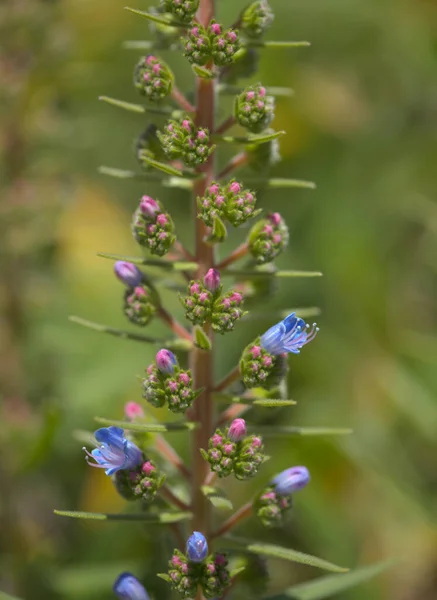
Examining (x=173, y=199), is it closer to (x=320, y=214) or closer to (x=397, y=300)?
(x=320, y=214)

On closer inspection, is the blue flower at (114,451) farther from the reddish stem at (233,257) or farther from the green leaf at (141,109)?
the green leaf at (141,109)

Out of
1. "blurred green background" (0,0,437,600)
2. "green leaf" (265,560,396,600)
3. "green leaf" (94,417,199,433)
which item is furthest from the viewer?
"blurred green background" (0,0,437,600)

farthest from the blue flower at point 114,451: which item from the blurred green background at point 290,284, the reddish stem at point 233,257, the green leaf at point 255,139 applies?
the green leaf at point 255,139

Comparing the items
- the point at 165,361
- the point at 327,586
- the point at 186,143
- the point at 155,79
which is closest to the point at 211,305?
the point at 165,361

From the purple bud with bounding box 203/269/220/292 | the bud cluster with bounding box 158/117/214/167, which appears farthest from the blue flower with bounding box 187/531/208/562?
the bud cluster with bounding box 158/117/214/167

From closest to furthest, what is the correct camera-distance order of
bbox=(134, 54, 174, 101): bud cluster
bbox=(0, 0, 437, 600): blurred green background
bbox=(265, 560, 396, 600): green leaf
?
bbox=(134, 54, 174, 101): bud cluster, bbox=(265, 560, 396, 600): green leaf, bbox=(0, 0, 437, 600): blurred green background

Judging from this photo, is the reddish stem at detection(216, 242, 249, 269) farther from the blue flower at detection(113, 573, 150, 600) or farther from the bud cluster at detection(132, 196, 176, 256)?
the blue flower at detection(113, 573, 150, 600)

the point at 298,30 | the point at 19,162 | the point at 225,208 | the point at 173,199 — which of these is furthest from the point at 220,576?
the point at 298,30
